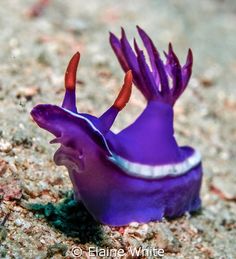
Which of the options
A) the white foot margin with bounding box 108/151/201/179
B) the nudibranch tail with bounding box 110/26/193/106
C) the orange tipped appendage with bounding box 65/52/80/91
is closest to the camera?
the orange tipped appendage with bounding box 65/52/80/91

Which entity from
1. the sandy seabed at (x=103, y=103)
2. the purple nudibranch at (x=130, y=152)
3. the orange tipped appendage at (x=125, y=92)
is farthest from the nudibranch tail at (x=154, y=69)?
the sandy seabed at (x=103, y=103)

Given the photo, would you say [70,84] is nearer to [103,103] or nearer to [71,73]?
[71,73]

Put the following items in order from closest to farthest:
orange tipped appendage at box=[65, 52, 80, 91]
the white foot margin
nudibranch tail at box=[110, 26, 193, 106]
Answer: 1. orange tipped appendage at box=[65, 52, 80, 91]
2. the white foot margin
3. nudibranch tail at box=[110, 26, 193, 106]

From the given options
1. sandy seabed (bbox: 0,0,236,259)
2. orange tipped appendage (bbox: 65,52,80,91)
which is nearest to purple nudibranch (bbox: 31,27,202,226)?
orange tipped appendage (bbox: 65,52,80,91)

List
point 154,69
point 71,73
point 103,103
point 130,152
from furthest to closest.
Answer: point 103,103, point 154,69, point 130,152, point 71,73

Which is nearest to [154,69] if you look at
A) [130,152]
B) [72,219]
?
[130,152]

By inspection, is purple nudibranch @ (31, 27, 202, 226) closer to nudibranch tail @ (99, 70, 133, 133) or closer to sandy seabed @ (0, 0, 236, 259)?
nudibranch tail @ (99, 70, 133, 133)

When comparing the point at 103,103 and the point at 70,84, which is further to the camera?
the point at 103,103

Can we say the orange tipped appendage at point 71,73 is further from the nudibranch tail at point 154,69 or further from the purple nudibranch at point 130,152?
the nudibranch tail at point 154,69
